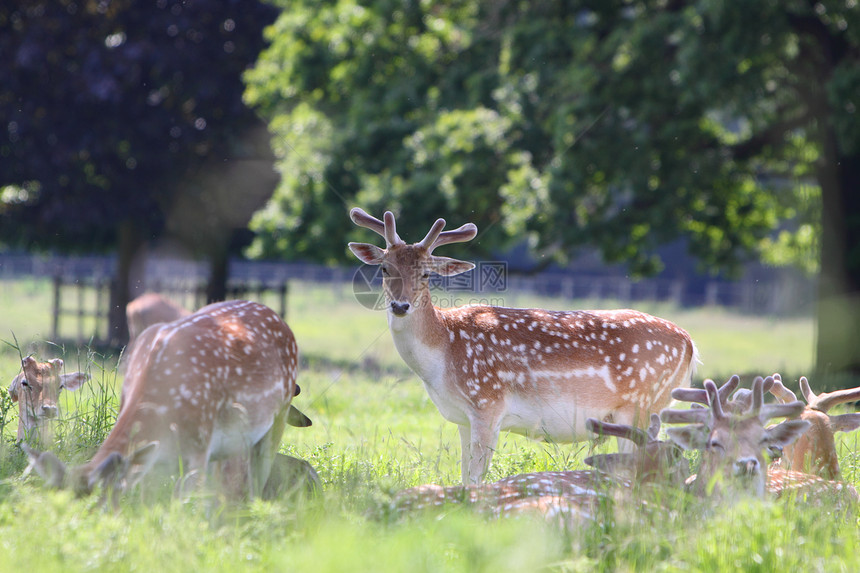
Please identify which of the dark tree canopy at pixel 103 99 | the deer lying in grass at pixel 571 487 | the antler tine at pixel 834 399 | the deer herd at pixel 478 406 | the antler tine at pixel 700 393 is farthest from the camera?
the dark tree canopy at pixel 103 99

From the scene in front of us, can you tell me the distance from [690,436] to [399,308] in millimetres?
2140

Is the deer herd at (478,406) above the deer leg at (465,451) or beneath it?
above

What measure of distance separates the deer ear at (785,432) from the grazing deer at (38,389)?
4123mm

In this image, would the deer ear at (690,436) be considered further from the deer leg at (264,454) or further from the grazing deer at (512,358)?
the deer leg at (264,454)

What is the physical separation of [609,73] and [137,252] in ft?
36.1

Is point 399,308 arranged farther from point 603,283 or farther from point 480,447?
point 603,283

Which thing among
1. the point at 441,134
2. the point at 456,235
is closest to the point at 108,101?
the point at 441,134

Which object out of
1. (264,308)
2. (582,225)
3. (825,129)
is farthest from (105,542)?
(825,129)

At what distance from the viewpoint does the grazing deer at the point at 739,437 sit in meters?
4.43

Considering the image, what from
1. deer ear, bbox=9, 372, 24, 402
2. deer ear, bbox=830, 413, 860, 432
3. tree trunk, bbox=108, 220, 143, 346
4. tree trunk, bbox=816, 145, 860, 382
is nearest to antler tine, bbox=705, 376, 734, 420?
deer ear, bbox=830, 413, 860, 432

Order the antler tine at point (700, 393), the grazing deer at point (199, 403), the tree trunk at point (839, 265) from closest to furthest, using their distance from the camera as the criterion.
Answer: the grazing deer at point (199, 403) < the antler tine at point (700, 393) < the tree trunk at point (839, 265)

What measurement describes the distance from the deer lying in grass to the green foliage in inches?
270

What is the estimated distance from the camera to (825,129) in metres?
12.1

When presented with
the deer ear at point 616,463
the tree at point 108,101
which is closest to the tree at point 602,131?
the tree at point 108,101
